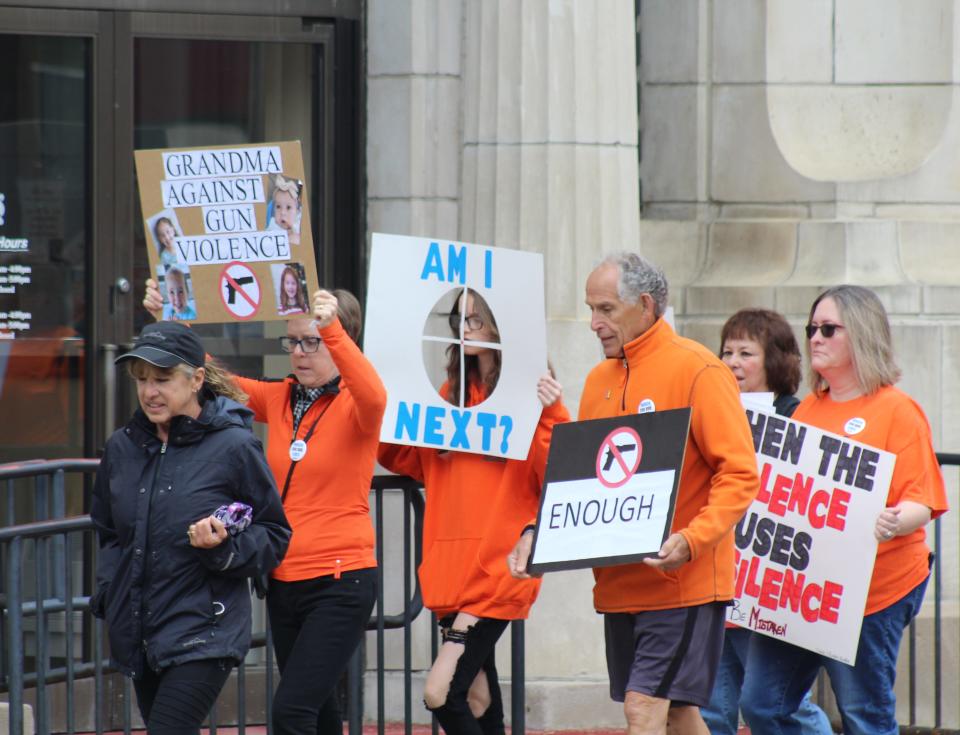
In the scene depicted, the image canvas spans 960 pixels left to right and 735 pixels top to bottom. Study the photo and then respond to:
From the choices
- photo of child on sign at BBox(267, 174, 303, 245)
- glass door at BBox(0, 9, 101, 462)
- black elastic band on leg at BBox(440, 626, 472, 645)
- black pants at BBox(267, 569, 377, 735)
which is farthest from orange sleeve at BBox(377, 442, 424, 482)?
glass door at BBox(0, 9, 101, 462)

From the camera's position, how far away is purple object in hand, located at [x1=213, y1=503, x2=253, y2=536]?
17.0 ft

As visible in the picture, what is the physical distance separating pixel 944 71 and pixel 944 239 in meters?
0.95

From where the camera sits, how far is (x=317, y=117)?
8930mm

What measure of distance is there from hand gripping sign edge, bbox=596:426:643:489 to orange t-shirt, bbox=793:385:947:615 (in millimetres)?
1036

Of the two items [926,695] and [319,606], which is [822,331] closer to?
[319,606]

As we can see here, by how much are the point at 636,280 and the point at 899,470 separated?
122 centimetres

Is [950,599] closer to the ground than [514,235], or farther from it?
closer to the ground

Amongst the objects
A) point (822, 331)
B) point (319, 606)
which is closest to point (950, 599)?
point (822, 331)

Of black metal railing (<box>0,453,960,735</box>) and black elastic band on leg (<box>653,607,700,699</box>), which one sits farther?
black metal railing (<box>0,453,960,735</box>)

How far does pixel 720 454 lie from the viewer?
5344 mm

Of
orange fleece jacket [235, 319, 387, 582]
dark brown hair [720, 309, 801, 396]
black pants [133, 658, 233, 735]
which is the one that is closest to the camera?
black pants [133, 658, 233, 735]

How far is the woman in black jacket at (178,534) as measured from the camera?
5172 mm

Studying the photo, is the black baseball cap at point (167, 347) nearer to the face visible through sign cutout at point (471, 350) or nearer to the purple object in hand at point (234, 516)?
the purple object in hand at point (234, 516)

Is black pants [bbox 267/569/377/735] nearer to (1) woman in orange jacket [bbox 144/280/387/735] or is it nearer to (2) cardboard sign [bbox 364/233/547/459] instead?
(1) woman in orange jacket [bbox 144/280/387/735]
